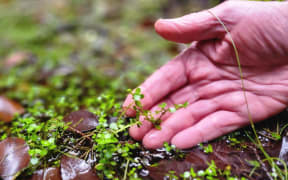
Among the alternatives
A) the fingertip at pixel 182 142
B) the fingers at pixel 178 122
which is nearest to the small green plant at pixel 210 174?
the fingertip at pixel 182 142

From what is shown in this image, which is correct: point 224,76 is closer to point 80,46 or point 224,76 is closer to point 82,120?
point 82,120

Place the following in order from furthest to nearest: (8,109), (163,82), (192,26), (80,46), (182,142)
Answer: (80,46) → (8,109) → (163,82) → (192,26) → (182,142)

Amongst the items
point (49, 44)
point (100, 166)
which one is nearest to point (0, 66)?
point (49, 44)

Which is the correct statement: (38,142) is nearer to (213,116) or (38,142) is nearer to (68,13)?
(213,116)

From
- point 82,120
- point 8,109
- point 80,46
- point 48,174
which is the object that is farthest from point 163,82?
point 80,46

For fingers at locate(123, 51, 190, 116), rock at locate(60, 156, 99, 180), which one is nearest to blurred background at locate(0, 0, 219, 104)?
fingers at locate(123, 51, 190, 116)

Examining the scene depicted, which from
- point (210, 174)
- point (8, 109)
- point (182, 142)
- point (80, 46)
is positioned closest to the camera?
point (210, 174)
